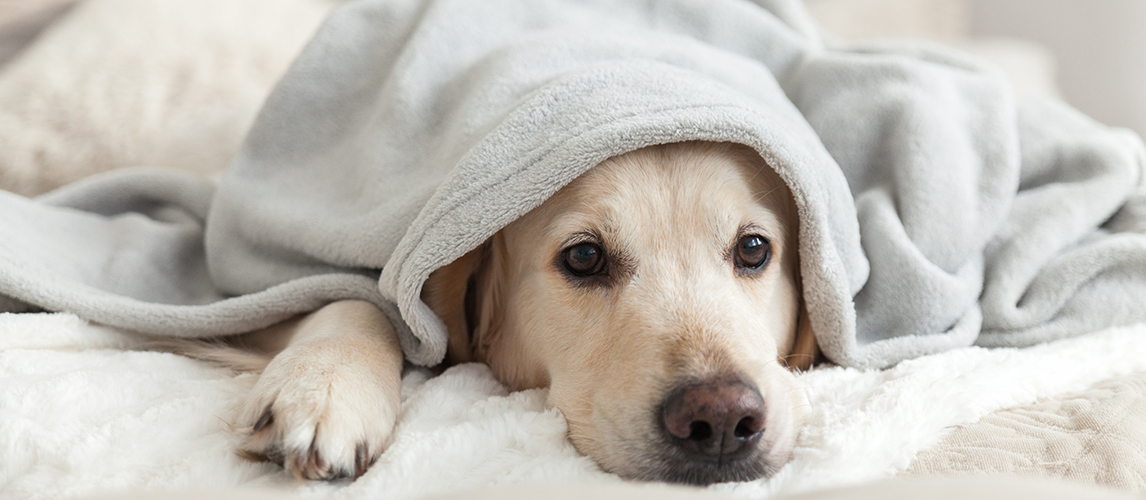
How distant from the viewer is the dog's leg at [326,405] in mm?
1072

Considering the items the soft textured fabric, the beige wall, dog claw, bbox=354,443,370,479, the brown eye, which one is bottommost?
the beige wall

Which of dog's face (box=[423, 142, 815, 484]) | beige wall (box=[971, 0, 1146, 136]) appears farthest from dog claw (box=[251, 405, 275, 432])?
beige wall (box=[971, 0, 1146, 136])

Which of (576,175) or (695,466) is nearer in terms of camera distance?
(695,466)

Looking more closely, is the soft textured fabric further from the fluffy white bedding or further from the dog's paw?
the dog's paw

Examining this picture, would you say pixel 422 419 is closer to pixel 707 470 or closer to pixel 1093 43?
pixel 707 470

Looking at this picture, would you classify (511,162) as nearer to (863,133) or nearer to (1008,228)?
(863,133)

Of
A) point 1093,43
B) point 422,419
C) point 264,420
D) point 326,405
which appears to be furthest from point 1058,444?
point 1093,43

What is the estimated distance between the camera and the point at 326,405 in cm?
114

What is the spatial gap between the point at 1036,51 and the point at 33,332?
4.90 meters

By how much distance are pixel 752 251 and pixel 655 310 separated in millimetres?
320

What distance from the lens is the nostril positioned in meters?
1.12

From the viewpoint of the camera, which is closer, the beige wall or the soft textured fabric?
the soft textured fabric

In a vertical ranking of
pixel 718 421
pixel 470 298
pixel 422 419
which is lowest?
pixel 470 298

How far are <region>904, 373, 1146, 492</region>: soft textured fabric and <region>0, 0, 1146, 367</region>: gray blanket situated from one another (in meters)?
0.32
